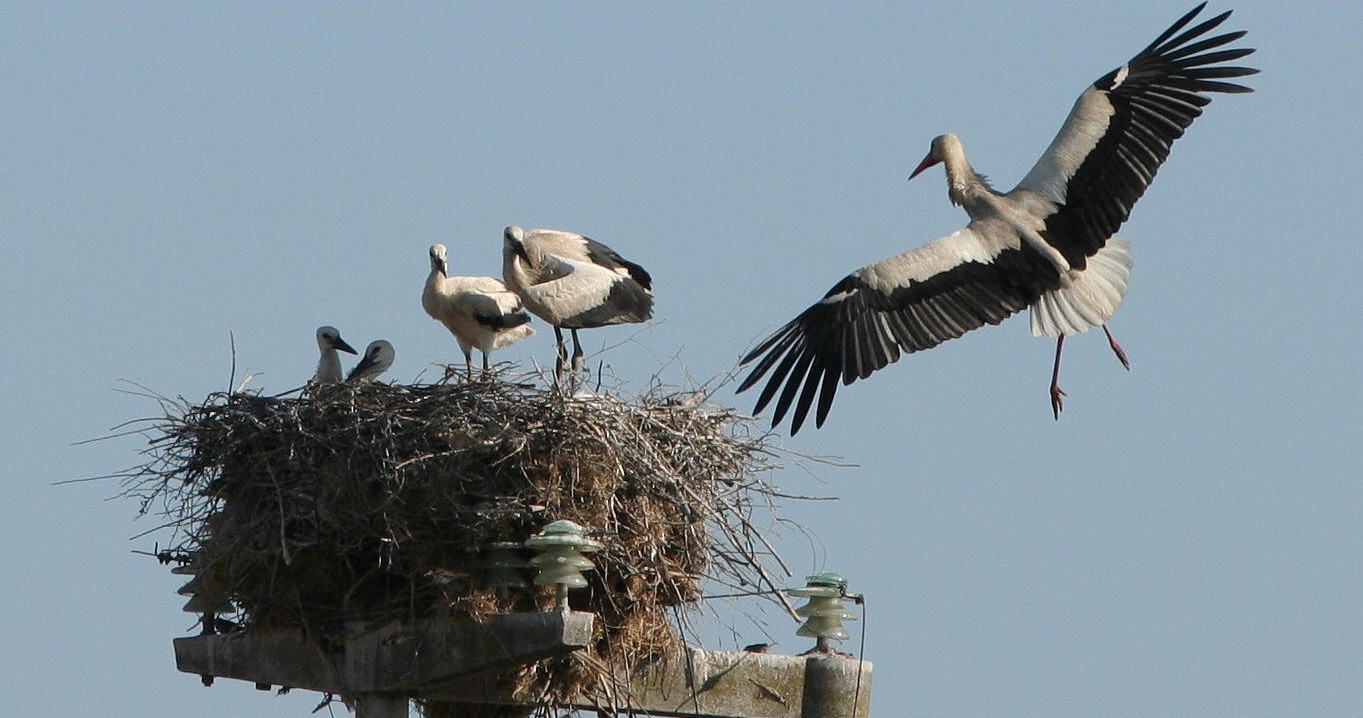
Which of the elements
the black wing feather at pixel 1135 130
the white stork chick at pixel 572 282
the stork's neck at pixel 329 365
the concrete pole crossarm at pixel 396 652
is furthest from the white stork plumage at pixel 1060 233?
the concrete pole crossarm at pixel 396 652

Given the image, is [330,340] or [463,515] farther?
[330,340]

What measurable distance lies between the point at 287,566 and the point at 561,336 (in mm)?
3315

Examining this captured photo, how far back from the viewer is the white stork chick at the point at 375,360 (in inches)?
393

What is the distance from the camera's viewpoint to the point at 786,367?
919 centimetres

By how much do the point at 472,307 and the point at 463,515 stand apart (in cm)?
317

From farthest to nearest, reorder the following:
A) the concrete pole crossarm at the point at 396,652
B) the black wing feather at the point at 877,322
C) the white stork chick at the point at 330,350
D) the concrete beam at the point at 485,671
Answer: the white stork chick at the point at 330,350, the black wing feather at the point at 877,322, the concrete beam at the point at 485,671, the concrete pole crossarm at the point at 396,652

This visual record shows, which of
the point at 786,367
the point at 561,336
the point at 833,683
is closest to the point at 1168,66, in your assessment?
the point at 786,367

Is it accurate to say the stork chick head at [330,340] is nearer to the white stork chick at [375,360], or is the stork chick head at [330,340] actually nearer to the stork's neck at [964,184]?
the white stork chick at [375,360]

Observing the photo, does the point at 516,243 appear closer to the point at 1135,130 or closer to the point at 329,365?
the point at 329,365

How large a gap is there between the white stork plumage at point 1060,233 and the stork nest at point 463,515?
1.97 meters

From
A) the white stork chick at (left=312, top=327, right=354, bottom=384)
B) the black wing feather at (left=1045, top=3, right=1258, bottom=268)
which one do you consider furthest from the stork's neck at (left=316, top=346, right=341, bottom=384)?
the black wing feather at (left=1045, top=3, right=1258, bottom=268)

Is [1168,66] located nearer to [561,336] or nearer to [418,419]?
[561,336]

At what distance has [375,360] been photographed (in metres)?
10.1

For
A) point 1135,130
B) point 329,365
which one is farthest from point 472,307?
point 1135,130
